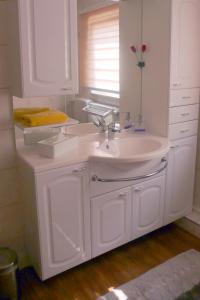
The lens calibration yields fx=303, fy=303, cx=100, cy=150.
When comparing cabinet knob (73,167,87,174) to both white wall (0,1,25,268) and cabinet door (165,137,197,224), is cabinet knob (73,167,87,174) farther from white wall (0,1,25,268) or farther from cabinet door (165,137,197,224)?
cabinet door (165,137,197,224)

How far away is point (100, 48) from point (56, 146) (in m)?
0.87

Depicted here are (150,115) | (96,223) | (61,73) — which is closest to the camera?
(61,73)

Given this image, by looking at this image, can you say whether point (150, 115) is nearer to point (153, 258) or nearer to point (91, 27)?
point (91, 27)

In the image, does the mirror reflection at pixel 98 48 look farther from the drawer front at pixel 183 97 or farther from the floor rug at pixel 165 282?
the floor rug at pixel 165 282

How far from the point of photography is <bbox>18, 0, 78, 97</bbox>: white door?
1.63m

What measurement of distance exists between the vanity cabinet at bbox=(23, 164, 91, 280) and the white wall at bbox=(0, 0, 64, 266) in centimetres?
12

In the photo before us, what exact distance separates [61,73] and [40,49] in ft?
0.60

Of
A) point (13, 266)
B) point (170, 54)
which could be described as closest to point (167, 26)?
point (170, 54)

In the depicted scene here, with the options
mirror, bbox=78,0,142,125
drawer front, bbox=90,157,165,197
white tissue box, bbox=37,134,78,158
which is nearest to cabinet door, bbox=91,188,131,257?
drawer front, bbox=90,157,165,197

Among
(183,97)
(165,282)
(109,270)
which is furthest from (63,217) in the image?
(183,97)

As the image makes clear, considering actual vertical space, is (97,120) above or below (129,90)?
below

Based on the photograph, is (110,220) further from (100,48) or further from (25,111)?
(100,48)

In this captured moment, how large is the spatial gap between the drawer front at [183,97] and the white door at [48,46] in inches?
29.5

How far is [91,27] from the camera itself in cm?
209
